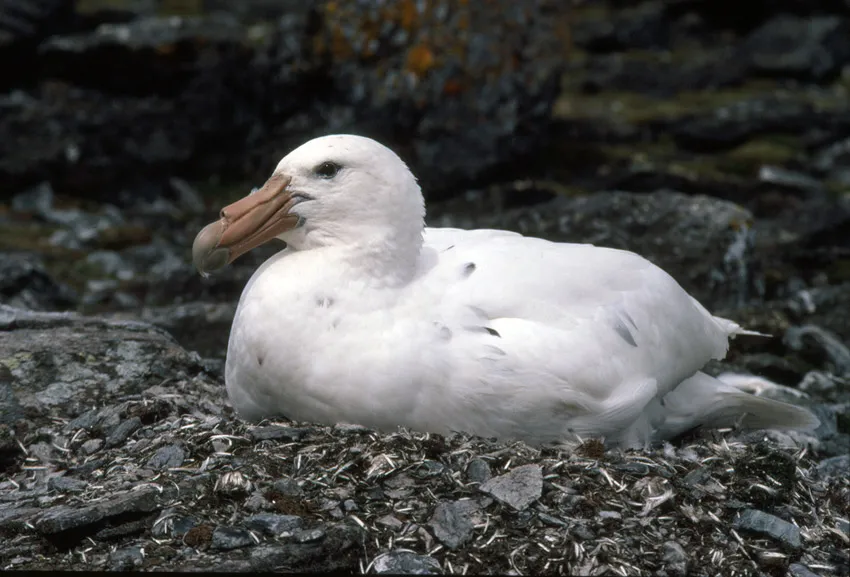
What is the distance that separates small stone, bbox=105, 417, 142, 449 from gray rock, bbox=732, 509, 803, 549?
3139 mm

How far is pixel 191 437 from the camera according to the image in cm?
674

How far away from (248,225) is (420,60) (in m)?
7.80

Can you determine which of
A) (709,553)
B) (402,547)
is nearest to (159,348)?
(402,547)

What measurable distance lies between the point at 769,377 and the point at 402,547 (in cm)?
487

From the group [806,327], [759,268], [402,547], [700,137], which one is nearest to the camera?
[402,547]

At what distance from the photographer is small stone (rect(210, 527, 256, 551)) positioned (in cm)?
571

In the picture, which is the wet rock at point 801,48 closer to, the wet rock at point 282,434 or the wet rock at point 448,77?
the wet rock at point 448,77

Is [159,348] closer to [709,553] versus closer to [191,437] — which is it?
[191,437]

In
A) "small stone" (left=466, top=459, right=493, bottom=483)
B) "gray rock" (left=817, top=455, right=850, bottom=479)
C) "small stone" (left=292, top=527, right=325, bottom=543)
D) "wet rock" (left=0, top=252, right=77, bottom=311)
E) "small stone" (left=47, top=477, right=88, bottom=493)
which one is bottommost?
"wet rock" (left=0, top=252, right=77, bottom=311)

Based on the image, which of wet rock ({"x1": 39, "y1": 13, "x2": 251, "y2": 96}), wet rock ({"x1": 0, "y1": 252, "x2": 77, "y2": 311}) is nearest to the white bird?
wet rock ({"x1": 0, "y1": 252, "x2": 77, "y2": 311})

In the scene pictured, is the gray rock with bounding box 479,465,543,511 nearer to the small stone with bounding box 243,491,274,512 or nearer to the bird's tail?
the small stone with bounding box 243,491,274,512

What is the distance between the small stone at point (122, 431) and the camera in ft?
22.6

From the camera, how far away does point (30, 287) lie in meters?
11.3

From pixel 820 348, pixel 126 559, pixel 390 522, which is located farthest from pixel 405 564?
pixel 820 348
